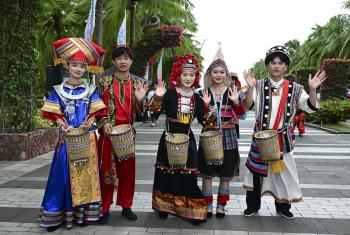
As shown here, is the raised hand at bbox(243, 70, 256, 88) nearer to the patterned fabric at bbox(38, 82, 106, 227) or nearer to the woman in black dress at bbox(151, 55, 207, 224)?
the woman in black dress at bbox(151, 55, 207, 224)

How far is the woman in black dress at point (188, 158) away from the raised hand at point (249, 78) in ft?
1.80

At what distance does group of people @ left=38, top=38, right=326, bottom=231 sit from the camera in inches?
159

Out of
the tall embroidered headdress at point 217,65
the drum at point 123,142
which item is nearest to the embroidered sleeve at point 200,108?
the tall embroidered headdress at point 217,65

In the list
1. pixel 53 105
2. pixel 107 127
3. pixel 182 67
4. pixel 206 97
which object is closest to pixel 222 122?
pixel 206 97

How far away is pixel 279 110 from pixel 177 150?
1267 mm

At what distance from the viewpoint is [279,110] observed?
429 centimetres

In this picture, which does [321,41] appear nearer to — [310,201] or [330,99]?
[330,99]

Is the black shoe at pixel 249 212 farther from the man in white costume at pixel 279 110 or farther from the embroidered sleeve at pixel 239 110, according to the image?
the embroidered sleeve at pixel 239 110

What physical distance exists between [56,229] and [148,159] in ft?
14.0

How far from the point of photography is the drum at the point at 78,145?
3.85 metres

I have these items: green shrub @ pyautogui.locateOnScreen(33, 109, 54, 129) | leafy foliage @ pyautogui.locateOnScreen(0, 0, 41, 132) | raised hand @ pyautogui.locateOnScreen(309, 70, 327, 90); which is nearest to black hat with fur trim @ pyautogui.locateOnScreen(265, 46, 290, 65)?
raised hand @ pyautogui.locateOnScreen(309, 70, 327, 90)

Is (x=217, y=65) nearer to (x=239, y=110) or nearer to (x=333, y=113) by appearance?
(x=239, y=110)

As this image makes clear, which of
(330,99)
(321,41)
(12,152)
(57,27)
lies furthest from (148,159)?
(321,41)

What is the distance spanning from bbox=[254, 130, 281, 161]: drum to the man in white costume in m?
0.18
